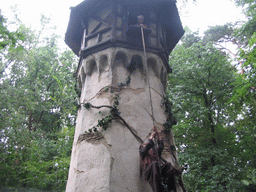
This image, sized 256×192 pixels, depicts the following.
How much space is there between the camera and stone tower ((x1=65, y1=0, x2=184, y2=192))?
134 inches

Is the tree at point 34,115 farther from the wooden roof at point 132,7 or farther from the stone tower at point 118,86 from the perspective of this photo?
the stone tower at point 118,86

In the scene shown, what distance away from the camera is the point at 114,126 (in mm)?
3773

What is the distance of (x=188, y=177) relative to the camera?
8.89 m

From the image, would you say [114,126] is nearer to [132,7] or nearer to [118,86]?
[118,86]

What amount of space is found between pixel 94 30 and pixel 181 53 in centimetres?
889

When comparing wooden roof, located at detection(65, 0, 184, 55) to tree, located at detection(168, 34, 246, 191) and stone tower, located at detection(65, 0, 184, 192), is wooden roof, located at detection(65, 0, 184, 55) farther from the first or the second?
tree, located at detection(168, 34, 246, 191)

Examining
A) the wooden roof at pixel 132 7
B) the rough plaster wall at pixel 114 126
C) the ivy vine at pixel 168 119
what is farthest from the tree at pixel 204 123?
the rough plaster wall at pixel 114 126

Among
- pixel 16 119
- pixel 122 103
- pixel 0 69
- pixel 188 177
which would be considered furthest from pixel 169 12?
pixel 0 69

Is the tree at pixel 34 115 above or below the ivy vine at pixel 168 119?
above

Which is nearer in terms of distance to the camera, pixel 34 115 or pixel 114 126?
pixel 114 126

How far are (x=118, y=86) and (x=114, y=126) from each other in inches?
32.9

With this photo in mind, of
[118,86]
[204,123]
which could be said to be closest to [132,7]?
[118,86]

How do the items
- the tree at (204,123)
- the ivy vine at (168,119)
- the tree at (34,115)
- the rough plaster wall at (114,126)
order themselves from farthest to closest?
the tree at (34,115) < the tree at (204,123) < the ivy vine at (168,119) < the rough plaster wall at (114,126)

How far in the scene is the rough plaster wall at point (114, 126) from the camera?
3316mm
